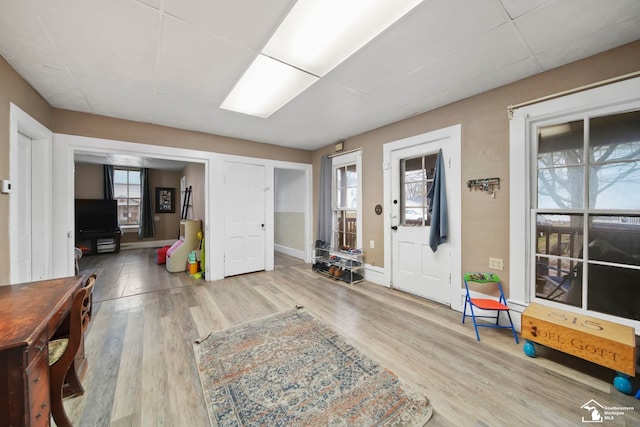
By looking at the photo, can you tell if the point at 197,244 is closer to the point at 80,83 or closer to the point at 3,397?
the point at 80,83

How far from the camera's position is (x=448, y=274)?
286cm

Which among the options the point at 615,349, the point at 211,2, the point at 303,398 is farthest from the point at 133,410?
the point at 615,349

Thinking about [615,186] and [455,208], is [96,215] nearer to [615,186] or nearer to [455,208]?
[455,208]

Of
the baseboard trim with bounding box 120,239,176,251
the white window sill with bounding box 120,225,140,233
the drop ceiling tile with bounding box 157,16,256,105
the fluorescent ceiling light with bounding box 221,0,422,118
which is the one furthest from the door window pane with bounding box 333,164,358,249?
the white window sill with bounding box 120,225,140,233

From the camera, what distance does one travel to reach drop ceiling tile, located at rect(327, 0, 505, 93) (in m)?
1.47

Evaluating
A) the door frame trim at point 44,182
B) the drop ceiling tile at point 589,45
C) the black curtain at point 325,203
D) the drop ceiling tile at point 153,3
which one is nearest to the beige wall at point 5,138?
the door frame trim at point 44,182

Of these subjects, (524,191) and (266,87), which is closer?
(524,191)

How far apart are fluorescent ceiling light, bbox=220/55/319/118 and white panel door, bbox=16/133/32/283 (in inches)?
82.3

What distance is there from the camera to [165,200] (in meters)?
7.36

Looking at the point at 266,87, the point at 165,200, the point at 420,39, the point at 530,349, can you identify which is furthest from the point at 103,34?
the point at 165,200

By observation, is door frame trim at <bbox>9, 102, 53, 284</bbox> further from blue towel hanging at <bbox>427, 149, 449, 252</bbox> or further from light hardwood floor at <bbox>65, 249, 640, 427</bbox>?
blue towel hanging at <bbox>427, 149, 449, 252</bbox>

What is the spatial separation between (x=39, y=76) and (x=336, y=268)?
164 inches

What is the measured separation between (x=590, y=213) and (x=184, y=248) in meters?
5.59

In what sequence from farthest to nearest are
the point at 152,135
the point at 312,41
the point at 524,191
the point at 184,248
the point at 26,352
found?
the point at 184,248, the point at 152,135, the point at 524,191, the point at 312,41, the point at 26,352
